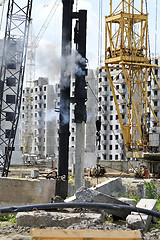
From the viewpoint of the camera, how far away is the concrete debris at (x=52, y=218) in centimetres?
941

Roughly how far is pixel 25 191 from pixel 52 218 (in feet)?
11.1

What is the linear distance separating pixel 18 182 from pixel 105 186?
279 cm

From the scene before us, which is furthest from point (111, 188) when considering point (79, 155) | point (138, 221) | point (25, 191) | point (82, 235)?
point (82, 235)

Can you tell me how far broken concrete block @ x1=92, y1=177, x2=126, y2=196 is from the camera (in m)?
13.7

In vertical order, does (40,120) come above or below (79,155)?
above

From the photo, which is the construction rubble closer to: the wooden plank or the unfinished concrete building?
the wooden plank

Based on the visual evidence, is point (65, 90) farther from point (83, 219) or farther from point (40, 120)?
point (40, 120)

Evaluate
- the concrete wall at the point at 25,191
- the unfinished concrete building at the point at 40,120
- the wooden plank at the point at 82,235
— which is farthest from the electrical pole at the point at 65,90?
the unfinished concrete building at the point at 40,120

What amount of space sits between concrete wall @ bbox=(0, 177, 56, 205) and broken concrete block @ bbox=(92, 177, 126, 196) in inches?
60.4

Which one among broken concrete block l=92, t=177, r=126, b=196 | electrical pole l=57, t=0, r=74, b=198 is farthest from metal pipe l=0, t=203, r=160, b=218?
electrical pole l=57, t=0, r=74, b=198

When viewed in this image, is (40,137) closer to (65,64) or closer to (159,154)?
(159,154)

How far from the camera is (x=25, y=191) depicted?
12.8 meters

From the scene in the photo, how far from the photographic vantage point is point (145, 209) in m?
9.70

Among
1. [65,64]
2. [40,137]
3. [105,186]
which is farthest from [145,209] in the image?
[40,137]
